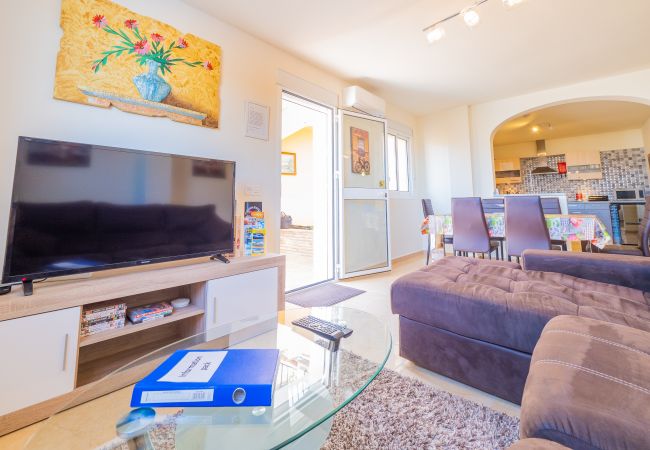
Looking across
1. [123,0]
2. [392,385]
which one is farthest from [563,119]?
[123,0]

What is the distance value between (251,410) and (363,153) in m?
3.54

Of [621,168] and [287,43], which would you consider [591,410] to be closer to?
[287,43]

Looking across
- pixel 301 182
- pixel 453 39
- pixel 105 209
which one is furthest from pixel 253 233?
pixel 301 182

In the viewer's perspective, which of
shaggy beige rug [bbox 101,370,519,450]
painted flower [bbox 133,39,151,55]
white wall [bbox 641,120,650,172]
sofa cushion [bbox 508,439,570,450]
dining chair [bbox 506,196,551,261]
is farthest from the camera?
white wall [bbox 641,120,650,172]

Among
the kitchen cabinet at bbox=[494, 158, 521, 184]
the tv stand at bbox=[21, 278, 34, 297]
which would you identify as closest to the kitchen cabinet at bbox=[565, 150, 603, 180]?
the kitchen cabinet at bbox=[494, 158, 521, 184]

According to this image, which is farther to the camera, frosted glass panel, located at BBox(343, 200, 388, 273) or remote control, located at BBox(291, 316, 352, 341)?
frosted glass panel, located at BBox(343, 200, 388, 273)

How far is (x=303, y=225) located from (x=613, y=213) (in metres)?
5.56

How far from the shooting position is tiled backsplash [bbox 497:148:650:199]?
5.92 m

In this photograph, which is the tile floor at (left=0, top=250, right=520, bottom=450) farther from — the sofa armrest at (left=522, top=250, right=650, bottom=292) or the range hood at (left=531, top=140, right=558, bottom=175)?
the range hood at (left=531, top=140, right=558, bottom=175)

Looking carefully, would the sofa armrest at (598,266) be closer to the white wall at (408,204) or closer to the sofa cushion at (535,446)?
the sofa cushion at (535,446)

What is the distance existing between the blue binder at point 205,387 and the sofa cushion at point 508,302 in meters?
0.99

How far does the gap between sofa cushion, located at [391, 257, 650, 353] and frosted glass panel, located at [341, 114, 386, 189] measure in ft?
7.31

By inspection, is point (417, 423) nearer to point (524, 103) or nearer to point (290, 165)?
point (524, 103)

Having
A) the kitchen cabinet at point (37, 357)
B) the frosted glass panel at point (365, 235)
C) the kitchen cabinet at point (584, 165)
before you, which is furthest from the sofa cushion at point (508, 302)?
the kitchen cabinet at point (584, 165)
